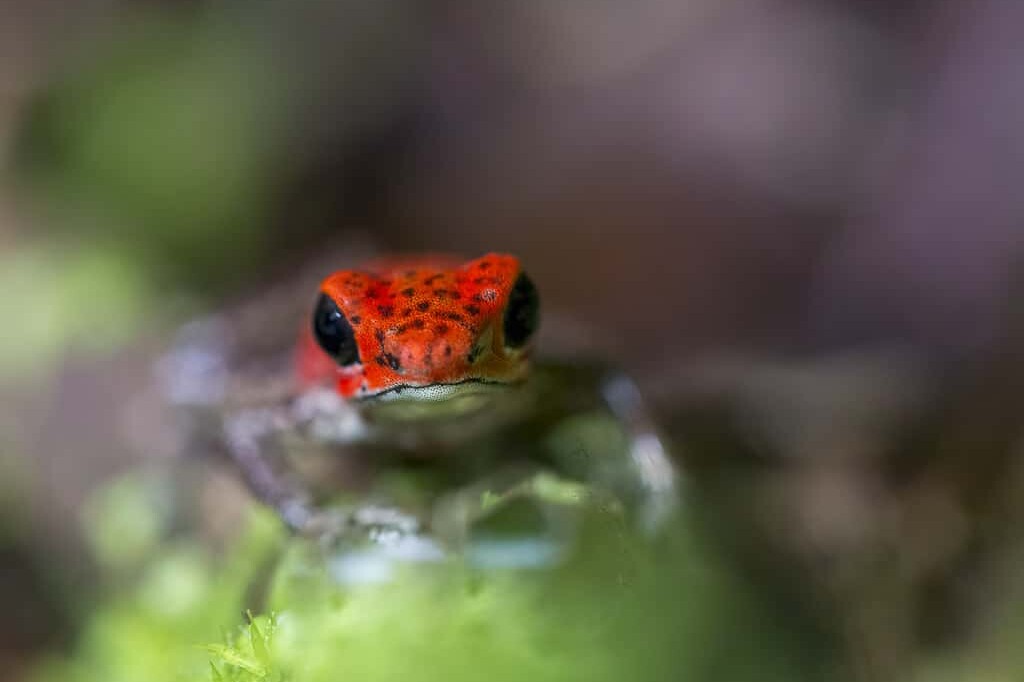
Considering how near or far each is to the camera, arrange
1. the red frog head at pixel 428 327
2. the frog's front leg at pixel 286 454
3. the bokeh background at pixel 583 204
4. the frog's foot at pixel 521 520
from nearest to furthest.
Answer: the frog's foot at pixel 521 520
the frog's front leg at pixel 286 454
the red frog head at pixel 428 327
the bokeh background at pixel 583 204

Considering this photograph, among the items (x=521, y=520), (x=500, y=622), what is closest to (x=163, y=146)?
(x=521, y=520)

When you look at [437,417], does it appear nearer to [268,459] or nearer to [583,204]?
[268,459]

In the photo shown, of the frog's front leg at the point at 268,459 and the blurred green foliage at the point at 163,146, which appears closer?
the frog's front leg at the point at 268,459

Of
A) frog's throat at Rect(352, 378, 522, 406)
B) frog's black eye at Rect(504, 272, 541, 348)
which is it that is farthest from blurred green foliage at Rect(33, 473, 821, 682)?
frog's black eye at Rect(504, 272, 541, 348)

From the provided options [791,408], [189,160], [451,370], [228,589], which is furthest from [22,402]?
[791,408]

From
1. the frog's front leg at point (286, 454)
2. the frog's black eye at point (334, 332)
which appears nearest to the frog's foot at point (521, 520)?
the frog's front leg at point (286, 454)

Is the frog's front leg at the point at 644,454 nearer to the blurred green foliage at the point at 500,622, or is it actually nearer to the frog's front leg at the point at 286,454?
the blurred green foliage at the point at 500,622

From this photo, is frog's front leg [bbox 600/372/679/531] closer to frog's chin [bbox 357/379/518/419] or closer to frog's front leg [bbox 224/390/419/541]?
frog's chin [bbox 357/379/518/419]
